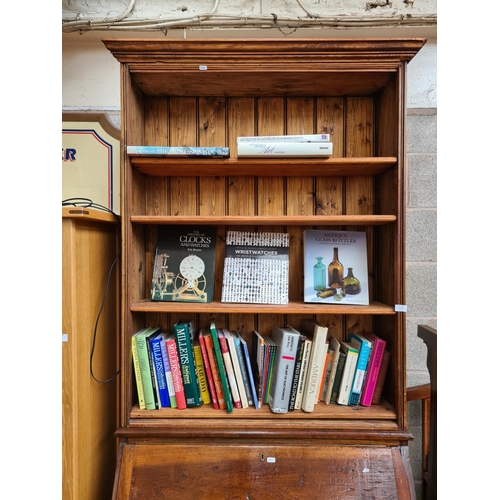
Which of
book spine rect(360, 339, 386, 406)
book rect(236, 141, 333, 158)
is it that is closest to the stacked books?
book rect(236, 141, 333, 158)

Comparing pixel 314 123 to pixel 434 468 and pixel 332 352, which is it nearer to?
pixel 332 352

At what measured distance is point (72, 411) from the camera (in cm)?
107

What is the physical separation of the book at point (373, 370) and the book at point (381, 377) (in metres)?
0.02

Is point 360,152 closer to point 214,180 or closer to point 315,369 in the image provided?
point 214,180

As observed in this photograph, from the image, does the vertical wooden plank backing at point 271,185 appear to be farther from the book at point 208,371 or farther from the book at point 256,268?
the book at point 208,371

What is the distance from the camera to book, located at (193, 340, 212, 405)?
1.25 meters

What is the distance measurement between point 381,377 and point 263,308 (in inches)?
20.8

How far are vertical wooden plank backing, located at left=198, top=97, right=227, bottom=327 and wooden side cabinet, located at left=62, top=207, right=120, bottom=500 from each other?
1.28 ft

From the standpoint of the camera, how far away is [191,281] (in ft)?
4.35

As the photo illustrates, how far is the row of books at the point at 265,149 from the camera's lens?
1157 mm
